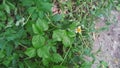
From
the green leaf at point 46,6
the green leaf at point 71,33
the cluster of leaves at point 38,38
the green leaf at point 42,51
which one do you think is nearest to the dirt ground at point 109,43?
the cluster of leaves at point 38,38

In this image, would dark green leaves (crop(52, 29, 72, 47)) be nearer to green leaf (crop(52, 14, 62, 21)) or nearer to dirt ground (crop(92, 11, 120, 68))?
green leaf (crop(52, 14, 62, 21))

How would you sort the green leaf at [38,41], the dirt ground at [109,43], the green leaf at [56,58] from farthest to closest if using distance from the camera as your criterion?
the dirt ground at [109,43] < the green leaf at [56,58] < the green leaf at [38,41]

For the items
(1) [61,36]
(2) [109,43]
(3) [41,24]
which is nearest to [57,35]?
(1) [61,36]

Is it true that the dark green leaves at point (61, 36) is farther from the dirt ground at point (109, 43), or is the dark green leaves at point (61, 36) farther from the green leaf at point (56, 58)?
the dirt ground at point (109, 43)

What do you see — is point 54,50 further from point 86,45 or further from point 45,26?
point 86,45

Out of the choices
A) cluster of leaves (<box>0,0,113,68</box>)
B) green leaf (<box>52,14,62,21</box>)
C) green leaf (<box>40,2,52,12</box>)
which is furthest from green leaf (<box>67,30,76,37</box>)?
green leaf (<box>40,2,52,12</box>)

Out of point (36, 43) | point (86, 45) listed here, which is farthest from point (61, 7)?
point (36, 43)

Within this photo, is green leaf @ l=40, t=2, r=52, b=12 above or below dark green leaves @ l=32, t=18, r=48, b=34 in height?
above
